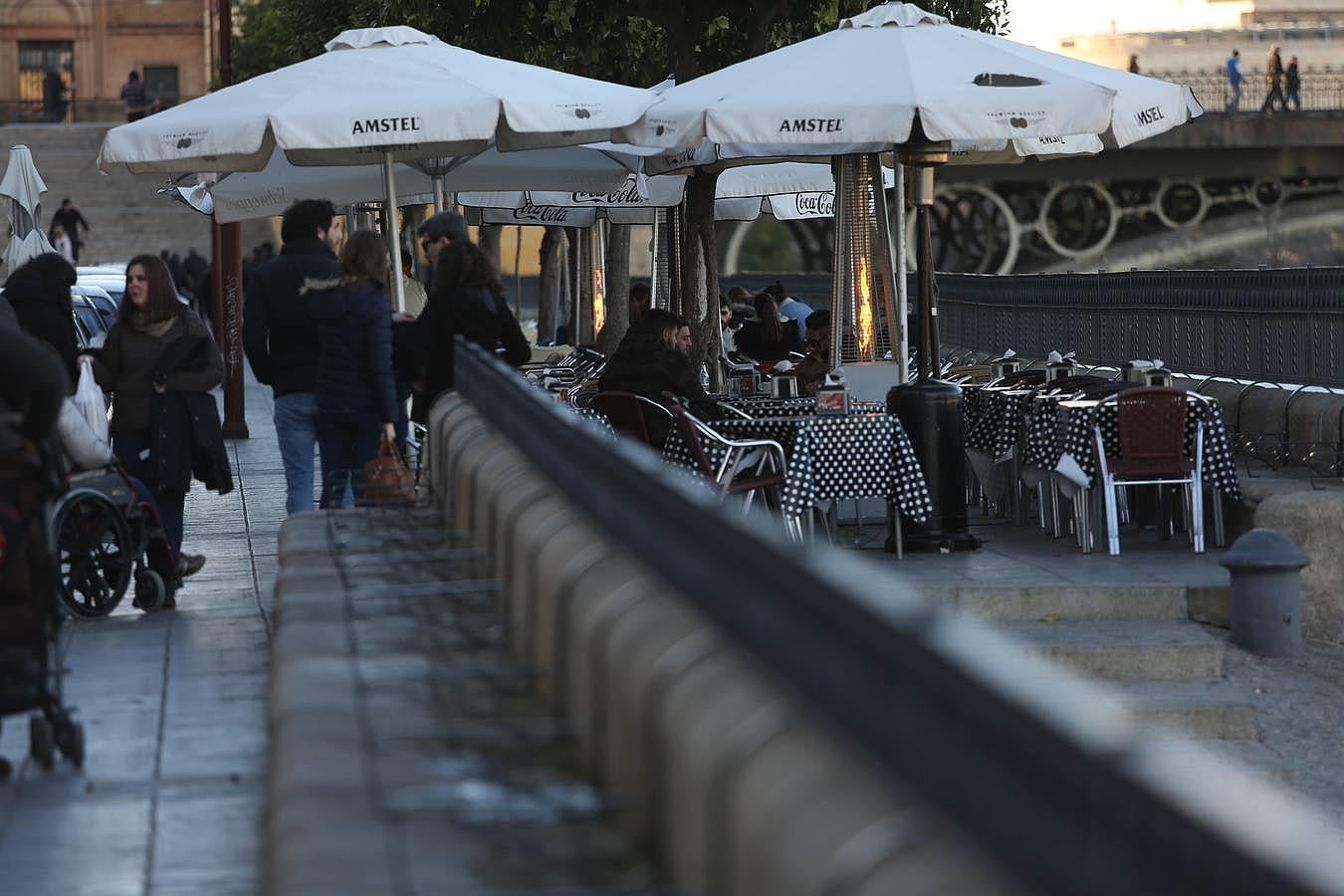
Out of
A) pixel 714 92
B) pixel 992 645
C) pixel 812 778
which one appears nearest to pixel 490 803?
pixel 812 778

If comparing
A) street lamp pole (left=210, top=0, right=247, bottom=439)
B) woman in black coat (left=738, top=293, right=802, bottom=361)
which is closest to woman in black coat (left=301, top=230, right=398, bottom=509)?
woman in black coat (left=738, top=293, right=802, bottom=361)

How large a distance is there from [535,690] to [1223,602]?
21.6 ft

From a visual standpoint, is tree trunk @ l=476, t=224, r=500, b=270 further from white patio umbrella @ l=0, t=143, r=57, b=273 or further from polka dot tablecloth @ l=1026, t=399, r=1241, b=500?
polka dot tablecloth @ l=1026, t=399, r=1241, b=500

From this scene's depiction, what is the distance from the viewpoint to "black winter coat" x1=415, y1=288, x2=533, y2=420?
1070 centimetres

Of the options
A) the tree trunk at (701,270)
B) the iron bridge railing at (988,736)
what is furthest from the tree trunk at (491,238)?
the iron bridge railing at (988,736)

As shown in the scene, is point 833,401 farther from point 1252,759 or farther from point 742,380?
point 742,380

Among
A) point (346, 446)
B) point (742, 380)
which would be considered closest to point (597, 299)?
point (742, 380)

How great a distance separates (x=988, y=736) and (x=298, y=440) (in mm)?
8695

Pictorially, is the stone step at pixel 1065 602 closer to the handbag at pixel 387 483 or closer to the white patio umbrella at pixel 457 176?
the handbag at pixel 387 483

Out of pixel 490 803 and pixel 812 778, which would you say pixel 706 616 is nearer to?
pixel 490 803

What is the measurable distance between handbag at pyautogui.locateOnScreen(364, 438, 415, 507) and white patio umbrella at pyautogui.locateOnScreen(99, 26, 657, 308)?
251cm

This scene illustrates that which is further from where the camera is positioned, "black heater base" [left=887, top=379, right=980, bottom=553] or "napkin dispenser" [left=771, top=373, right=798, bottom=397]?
"napkin dispenser" [left=771, top=373, right=798, bottom=397]

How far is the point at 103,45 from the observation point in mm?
90938

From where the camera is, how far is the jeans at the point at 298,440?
1074 centimetres
